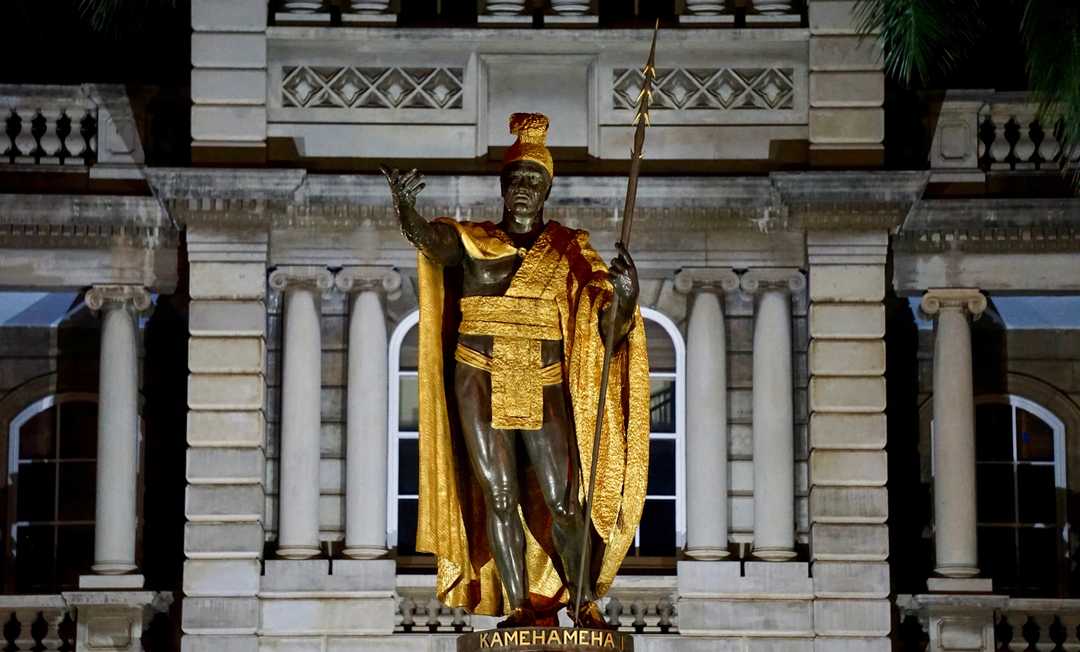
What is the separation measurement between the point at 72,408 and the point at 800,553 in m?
6.95

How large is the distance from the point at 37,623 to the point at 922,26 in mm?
9475

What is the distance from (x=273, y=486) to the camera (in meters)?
23.8

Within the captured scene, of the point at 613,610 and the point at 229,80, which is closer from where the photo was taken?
the point at 613,610

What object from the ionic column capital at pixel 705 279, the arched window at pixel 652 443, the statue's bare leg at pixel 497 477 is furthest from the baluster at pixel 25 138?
the statue's bare leg at pixel 497 477

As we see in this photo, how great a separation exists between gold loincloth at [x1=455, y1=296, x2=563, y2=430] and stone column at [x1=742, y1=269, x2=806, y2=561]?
9155mm

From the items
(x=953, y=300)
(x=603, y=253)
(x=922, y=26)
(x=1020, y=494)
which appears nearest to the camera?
(x=922, y=26)

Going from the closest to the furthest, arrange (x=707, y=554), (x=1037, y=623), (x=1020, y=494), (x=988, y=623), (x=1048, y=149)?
1. (x=988, y=623)
2. (x=707, y=554)
3. (x=1037, y=623)
4. (x=1048, y=149)
5. (x=1020, y=494)

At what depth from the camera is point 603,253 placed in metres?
23.8

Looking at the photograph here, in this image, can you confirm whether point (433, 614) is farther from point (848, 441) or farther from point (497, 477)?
point (497, 477)

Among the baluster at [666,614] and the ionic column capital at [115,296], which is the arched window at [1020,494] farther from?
the ionic column capital at [115,296]

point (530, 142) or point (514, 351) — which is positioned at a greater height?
point (530, 142)

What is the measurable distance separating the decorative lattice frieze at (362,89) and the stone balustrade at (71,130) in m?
1.56

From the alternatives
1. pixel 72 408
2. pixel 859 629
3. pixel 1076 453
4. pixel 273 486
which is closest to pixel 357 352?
pixel 273 486

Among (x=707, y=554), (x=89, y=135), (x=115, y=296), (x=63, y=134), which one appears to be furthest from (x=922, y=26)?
(x=63, y=134)
